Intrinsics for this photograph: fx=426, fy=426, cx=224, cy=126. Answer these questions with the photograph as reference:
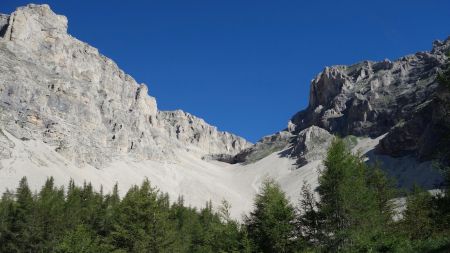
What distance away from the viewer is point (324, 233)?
34.3m

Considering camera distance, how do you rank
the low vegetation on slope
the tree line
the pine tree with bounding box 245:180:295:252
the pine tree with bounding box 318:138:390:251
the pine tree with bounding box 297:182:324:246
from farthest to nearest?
the pine tree with bounding box 297:182:324:246
the pine tree with bounding box 318:138:390:251
the pine tree with bounding box 245:180:295:252
the low vegetation on slope
the tree line

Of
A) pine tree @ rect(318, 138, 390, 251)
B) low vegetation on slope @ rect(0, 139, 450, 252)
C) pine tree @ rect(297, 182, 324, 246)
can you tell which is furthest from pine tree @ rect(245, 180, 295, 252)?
pine tree @ rect(318, 138, 390, 251)

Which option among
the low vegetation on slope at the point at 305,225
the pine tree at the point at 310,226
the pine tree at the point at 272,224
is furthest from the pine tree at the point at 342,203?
the pine tree at the point at 272,224

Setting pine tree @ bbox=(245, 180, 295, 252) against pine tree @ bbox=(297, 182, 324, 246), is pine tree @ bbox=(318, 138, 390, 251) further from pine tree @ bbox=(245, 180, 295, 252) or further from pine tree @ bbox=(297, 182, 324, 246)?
pine tree @ bbox=(245, 180, 295, 252)

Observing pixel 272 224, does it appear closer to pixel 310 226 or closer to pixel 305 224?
pixel 305 224

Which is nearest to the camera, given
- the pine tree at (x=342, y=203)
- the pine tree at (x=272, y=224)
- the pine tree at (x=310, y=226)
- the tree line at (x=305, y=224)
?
the tree line at (x=305, y=224)

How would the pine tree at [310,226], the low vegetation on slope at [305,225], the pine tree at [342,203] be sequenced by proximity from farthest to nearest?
the pine tree at [310,226]
the pine tree at [342,203]
the low vegetation on slope at [305,225]

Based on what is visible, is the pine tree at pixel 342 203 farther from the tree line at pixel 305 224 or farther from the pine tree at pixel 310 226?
the pine tree at pixel 310 226

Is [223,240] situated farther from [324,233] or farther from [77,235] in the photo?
A: [77,235]

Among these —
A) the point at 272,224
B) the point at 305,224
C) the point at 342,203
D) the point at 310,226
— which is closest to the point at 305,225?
the point at 305,224

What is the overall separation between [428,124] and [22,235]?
609ft

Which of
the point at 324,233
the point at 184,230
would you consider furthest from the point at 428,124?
the point at 324,233

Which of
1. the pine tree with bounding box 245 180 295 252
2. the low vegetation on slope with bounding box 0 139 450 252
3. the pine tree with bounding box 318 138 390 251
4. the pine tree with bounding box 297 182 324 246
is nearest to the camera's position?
the low vegetation on slope with bounding box 0 139 450 252

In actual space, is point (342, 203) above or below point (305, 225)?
above
